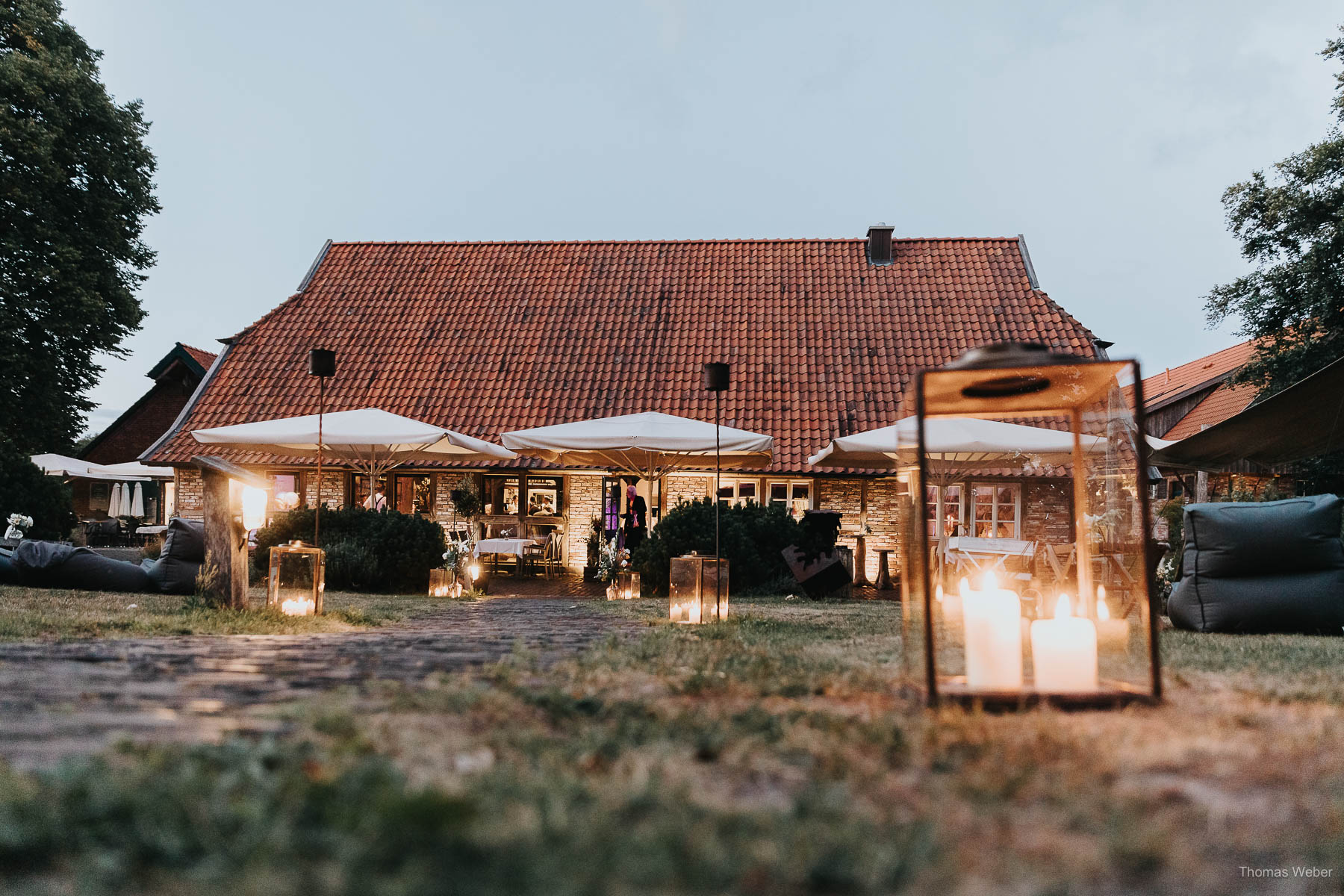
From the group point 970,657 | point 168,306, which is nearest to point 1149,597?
point 970,657

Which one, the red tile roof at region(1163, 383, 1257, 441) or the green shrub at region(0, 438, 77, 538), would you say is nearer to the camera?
the green shrub at region(0, 438, 77, 538)

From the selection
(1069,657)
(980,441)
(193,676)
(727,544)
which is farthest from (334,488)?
(1069,657)

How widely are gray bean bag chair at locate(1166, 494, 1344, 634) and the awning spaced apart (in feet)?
3.85

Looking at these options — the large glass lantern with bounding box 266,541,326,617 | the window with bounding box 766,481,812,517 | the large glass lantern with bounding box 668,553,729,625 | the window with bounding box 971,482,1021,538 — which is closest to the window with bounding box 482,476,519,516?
the window with bounding box 766,481,812,517

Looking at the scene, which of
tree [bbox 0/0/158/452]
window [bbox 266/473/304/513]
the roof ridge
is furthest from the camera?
the roof ridge

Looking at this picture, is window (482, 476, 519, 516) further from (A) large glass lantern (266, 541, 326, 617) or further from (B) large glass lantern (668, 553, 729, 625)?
(B) large glass lantern (668, 553, 729, 625)

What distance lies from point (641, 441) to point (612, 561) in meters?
2.08

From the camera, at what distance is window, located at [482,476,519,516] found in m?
16.6

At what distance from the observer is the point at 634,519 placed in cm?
1229

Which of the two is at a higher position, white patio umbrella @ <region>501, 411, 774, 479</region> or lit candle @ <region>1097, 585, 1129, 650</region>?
white patio umbrella @ <region>501, 411, 774, 479</region>

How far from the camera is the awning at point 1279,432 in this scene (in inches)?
301

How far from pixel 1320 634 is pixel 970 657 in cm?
503

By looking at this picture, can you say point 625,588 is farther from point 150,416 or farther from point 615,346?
point 150,416

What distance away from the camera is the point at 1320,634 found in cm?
657
